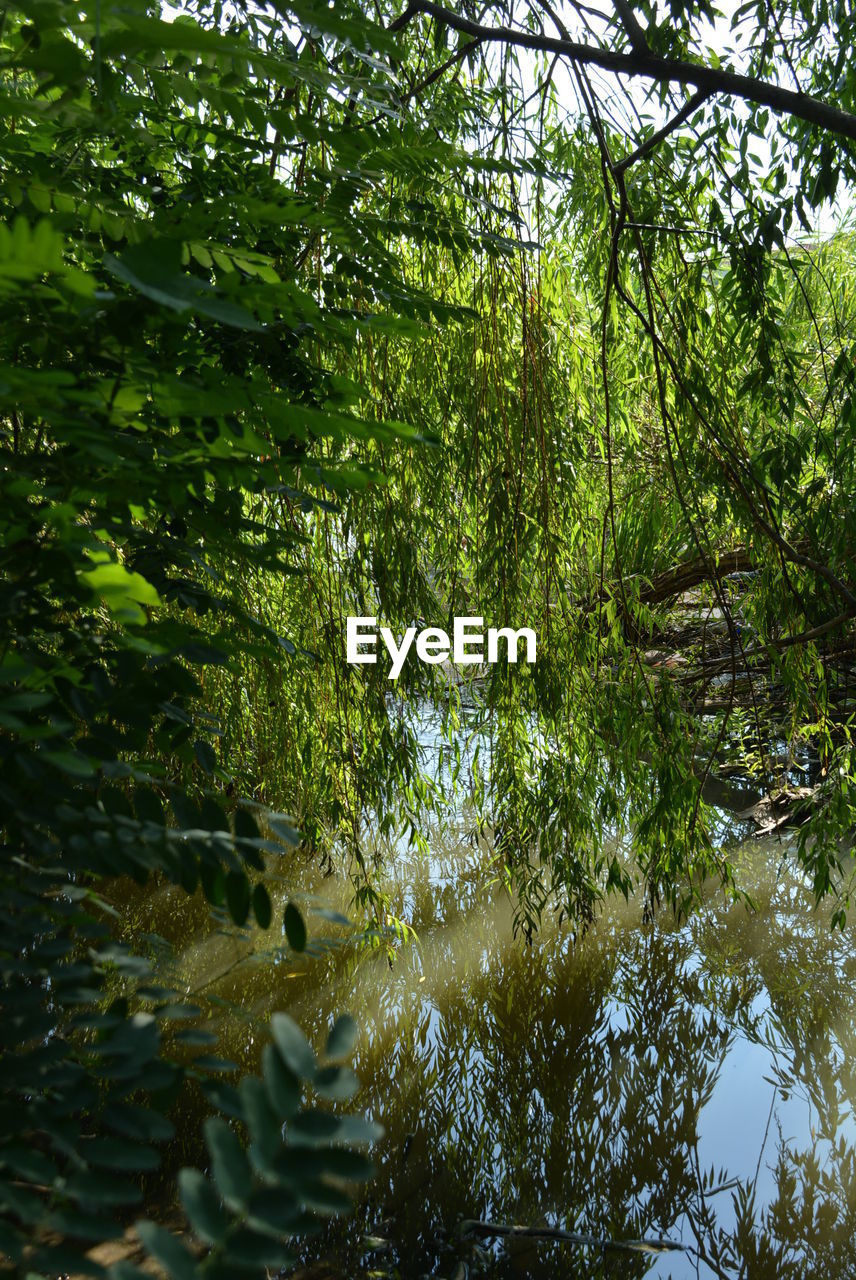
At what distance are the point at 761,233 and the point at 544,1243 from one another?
1.82 metres

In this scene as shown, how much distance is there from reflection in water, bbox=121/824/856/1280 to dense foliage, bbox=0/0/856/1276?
16.2 inches

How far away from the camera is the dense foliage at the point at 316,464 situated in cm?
57

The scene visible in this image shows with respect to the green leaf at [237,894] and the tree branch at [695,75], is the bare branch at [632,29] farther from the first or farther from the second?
the green leaf at [237,894]

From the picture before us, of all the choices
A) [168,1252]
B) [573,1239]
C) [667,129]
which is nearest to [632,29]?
[667,129]

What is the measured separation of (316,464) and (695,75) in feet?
2.83

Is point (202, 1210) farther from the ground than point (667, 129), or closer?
closer

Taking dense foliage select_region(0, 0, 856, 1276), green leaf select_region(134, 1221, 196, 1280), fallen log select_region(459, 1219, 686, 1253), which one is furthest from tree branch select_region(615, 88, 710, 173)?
fallen log select_region(459, 1219, 686, 1253)

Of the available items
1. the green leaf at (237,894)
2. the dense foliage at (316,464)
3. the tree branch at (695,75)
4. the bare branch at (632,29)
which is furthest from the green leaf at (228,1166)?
the bare branch at (632,29)

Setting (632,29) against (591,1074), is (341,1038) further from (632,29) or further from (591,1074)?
(591,1074)

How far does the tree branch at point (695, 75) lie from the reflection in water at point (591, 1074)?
1279 millimetres

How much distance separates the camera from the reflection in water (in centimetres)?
191

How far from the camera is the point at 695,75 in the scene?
1.42m

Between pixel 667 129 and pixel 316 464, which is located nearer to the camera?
pixel 316 464

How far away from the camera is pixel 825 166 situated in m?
1.84
